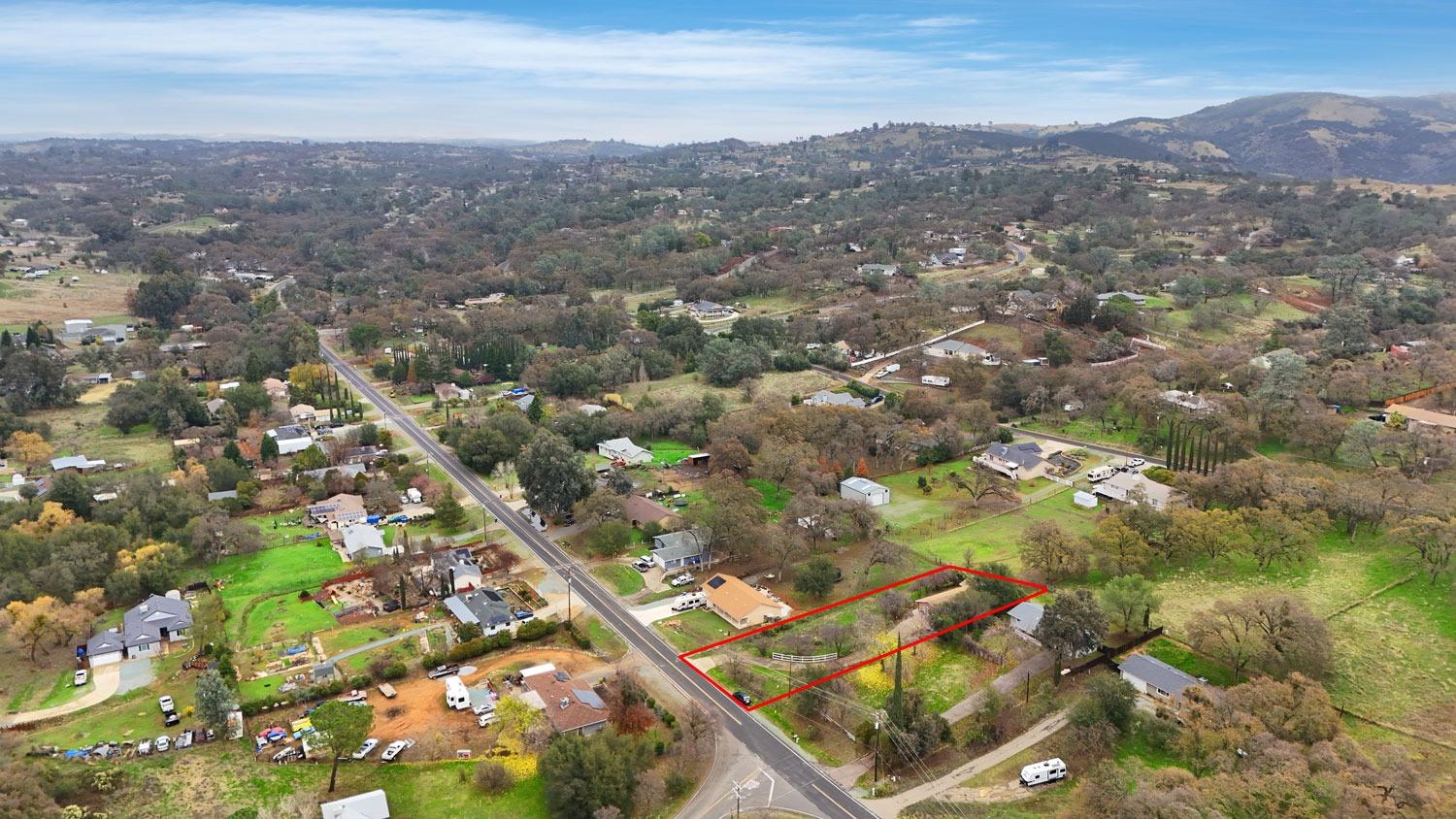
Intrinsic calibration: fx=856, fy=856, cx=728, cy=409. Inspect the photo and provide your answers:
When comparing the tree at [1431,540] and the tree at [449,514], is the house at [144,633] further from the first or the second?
the tree at [1431,540]

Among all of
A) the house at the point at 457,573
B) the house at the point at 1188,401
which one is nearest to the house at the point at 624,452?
the house at the point at 457,573

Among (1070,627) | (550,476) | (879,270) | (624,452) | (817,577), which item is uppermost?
(879,270)

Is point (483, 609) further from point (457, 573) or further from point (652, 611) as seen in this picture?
point (652, 611)

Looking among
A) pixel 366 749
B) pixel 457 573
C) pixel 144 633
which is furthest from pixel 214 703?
pixel 457 573

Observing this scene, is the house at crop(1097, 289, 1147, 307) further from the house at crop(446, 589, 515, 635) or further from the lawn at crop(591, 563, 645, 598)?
the house at crop(446, 589, 515, 635)

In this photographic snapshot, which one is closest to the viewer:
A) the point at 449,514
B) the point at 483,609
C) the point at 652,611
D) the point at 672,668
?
the point at 672,668

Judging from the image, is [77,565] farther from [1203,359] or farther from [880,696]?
[1203,359]

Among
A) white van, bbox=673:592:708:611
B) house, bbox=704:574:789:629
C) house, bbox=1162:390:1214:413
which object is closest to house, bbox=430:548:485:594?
white van, bbox=673:592:708:611
